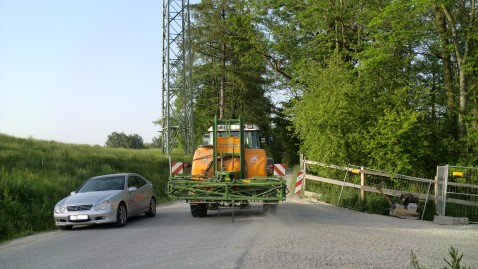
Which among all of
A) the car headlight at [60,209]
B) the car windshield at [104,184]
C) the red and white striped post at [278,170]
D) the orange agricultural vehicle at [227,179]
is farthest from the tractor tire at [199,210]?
the car headlight at [60,209]

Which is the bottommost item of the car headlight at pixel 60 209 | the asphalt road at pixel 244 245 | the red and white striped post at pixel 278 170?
the asphalt road at pixel 244 245

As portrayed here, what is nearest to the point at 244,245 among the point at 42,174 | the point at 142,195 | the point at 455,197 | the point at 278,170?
the point at 278,170

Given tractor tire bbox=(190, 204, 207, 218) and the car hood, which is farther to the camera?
tractor tire bbox=(190, 204, 207, 218)

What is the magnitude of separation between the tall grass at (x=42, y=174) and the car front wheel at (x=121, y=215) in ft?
7.51

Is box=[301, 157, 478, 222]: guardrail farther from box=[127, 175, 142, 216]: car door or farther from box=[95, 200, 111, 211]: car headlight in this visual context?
box=[95, 200, 111, 211]: car headlight

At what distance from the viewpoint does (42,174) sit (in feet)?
62.7

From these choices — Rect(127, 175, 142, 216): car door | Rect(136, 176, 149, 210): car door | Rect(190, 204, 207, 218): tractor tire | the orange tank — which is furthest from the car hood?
the orange tank

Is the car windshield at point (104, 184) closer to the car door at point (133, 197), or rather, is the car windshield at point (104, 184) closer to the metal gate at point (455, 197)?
the car door at point (133, 197)

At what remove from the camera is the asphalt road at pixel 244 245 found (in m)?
8.02

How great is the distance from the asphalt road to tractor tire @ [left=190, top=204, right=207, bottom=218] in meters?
0.37

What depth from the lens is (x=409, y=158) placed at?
1995cm

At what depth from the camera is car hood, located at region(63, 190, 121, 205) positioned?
1298 cm

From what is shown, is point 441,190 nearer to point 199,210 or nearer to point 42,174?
point 199,210

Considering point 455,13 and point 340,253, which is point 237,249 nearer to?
point 340,253
